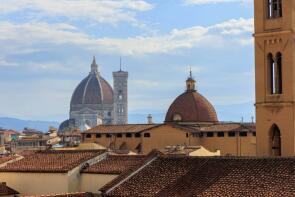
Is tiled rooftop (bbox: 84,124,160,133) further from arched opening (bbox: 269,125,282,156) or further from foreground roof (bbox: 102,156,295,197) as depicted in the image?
foreground roof (bbox: 102,156,295,197)

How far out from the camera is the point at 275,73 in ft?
115

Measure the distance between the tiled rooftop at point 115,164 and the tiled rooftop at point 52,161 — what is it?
0.65 m

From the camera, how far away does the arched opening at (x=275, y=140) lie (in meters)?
35.0

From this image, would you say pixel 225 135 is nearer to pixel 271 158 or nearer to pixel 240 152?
pixel 240 152

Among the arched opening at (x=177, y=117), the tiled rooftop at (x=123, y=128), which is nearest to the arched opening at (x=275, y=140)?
the tiled rooftop at (x=123, y=128)

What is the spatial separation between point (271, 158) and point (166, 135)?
40542 millimetres

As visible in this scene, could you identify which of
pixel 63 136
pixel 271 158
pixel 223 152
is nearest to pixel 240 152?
pixel 223 152

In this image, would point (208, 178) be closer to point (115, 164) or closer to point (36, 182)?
point (115, 164)

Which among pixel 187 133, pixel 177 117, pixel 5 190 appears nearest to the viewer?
pixel 5 190

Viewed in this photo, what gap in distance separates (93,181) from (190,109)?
40.5 metres

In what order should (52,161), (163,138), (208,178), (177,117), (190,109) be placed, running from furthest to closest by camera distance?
(177,117), (190,109), (163,138), (52,161), (208,178)

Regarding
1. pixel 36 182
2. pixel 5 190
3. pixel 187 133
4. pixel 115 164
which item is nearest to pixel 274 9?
pixel 115 164

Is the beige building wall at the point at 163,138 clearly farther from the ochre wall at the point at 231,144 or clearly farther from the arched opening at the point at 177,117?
the arched opening at the point at 177,117

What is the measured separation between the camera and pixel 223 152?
64875 mm
